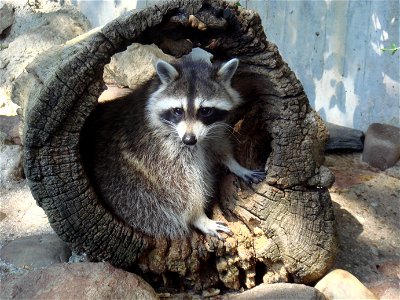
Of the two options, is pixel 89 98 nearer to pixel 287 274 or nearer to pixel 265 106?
pixel 265 106

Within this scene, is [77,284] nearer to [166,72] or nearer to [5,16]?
[166,72]

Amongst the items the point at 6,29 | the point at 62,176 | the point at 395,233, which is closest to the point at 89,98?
the point at 62,176

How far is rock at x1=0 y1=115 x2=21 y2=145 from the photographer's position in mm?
3819

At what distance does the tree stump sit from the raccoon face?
0.36 ft

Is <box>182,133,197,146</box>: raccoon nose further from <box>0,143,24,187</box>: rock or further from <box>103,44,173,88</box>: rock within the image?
<box>103,44,173,88</box>: rock

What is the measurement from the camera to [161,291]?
2725mm

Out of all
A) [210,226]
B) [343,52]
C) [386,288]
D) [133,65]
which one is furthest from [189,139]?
[133,65]

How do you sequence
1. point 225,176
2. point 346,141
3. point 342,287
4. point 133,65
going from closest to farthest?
1. point 342,287
2. point 225,176
3. point 346,141
4. point 133,65

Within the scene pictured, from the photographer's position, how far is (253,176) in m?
2.76

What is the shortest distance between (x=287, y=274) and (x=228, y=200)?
0.51 m

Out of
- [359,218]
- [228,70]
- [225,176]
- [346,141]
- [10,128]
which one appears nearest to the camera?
[228,70]

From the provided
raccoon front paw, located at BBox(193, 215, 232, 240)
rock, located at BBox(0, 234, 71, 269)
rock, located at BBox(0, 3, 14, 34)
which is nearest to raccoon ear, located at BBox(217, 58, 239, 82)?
raccoon front paw, located at BBox(193, 215, 232, 240)

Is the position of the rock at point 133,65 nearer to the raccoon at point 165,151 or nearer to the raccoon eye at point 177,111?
the raccoon at point 165,151

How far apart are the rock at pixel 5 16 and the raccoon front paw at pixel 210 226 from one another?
3031 millimetres
